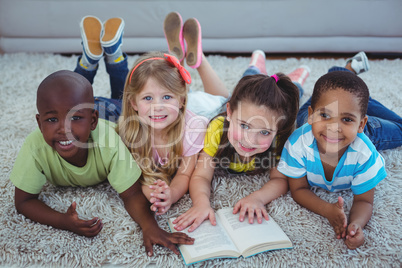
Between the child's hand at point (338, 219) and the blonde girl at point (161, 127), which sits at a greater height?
the blonde girl at point (161, 127)

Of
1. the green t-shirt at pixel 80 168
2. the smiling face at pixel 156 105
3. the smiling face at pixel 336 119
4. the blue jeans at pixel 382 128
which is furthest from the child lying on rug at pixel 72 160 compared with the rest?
the blue jeans at pixel 382 128

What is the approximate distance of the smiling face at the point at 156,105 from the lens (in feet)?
3.41

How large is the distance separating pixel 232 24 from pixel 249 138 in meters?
1.10

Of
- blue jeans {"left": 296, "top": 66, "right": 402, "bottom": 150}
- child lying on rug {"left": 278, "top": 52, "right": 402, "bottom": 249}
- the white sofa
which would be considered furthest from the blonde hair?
the white sofa

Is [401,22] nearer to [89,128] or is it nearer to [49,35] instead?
[89,128]

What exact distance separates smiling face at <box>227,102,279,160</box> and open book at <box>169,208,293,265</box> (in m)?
0.21

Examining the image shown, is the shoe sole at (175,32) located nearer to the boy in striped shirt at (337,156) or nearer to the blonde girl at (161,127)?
the blonde girl at (161,127)

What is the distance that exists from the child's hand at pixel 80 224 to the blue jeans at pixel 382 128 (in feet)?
2.54

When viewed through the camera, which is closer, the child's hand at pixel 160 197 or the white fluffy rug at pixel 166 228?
the white fluffy rug at pixel 166 228

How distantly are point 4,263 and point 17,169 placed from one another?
24 centimetres

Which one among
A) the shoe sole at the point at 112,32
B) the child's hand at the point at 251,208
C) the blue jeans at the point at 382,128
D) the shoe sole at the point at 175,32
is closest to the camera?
the child's hand at the point at 251,208

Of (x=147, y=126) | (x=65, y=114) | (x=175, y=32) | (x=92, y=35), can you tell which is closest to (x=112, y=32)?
(x=92, y=35)

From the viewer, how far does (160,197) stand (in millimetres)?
964

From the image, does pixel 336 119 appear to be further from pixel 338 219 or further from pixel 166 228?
pixel 166 228
